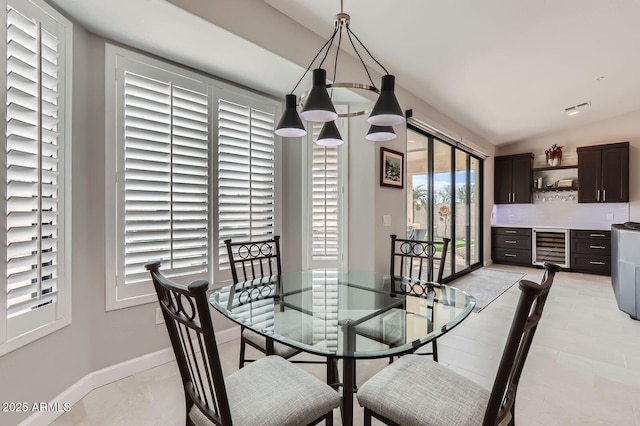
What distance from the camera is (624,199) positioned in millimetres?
5484

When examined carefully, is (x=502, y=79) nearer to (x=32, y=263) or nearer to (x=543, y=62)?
(x=543, y=62)

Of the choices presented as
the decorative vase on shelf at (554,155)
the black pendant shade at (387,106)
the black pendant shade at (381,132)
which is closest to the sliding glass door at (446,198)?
the decorative vase on shelf at (554,155)

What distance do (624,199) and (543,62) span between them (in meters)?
4.02

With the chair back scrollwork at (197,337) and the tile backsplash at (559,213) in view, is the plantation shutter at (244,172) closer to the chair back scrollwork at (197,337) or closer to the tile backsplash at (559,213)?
the chair back scrollwork at (197,337)

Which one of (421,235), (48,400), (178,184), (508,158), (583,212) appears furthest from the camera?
(508,158)

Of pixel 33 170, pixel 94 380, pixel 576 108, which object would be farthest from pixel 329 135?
pixel 576 108

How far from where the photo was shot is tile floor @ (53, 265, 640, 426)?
184 centimetres

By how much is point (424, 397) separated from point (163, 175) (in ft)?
7.61

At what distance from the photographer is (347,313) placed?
1716 mm

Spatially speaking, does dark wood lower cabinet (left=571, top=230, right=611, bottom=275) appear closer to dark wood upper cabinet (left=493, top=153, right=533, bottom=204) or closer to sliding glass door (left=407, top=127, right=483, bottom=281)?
dark wood upper cabinet (left=493, top=153, right=533, bottom=204)

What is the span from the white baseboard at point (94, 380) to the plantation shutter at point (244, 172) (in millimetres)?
887

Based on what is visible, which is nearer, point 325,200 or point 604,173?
point 325,200

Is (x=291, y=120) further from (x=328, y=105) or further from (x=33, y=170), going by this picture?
(x=33, y=170)

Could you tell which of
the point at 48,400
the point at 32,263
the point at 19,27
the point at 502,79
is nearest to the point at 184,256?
the point at 32,263
